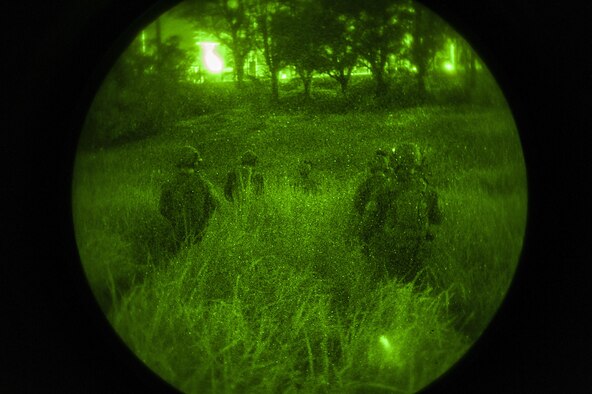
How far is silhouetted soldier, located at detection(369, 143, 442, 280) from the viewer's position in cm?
105

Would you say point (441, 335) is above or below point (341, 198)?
below

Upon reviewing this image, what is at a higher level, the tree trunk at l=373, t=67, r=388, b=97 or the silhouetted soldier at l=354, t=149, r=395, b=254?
the tree trunk at l=373, t=67, r=388, b=97

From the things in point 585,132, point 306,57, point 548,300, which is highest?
point 306,57

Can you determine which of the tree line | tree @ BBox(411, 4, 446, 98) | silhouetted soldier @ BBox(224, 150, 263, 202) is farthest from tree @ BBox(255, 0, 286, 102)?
tree @ BBox(411, 4, 446, 98)

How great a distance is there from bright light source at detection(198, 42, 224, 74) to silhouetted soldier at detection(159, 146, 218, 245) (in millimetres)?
138

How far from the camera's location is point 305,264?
1048 mm

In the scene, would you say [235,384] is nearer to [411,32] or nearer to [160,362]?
[160,362]

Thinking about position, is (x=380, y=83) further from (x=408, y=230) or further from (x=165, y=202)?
(x=165, y=202)

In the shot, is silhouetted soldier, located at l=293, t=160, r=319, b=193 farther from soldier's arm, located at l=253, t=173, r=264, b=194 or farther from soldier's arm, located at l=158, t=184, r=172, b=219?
soldier's arm, located at l=158, t=184, r=172, b=219

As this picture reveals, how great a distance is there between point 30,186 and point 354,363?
605mm

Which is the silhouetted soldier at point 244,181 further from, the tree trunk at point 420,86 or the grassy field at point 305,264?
the tree trunk at point 420,86

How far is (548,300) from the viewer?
1.06 meters

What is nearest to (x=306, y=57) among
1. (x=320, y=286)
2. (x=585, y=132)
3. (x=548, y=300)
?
(x=320, y=286)

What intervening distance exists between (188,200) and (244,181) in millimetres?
99
